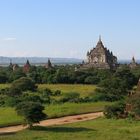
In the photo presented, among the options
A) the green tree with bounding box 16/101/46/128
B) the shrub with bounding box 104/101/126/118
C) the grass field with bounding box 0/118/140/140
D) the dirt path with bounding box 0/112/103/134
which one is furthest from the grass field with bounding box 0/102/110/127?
the grass field with bounding box 0/118/140/140

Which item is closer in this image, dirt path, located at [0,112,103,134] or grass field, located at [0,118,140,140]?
grass field, located at [0,118,140,140]

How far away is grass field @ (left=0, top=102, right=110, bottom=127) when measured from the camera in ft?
146

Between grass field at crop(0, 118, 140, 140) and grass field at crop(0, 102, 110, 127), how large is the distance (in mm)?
5497

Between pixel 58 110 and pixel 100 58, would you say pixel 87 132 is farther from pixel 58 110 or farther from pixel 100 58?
pixel 100 58

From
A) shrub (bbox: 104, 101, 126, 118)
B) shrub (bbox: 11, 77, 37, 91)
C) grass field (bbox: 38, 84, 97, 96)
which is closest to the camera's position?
shrub (bbox: 104, 101, 126, 118)

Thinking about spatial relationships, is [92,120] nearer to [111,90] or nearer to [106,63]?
[111,90]

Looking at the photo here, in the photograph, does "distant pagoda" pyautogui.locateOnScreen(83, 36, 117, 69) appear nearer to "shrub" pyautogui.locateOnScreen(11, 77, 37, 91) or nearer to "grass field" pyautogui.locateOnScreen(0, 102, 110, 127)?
"shrub" pyautogui.locateOnScreen(11, 77, 37, 91)

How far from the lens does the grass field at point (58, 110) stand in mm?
44350

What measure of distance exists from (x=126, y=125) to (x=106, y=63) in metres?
92.4

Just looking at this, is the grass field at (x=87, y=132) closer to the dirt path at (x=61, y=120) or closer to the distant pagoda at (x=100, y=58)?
the dirt path at (x=61, y=120)

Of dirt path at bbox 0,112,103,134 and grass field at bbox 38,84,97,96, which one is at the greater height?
grass field at bbox 38,84,97,96

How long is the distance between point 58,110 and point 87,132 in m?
15.2

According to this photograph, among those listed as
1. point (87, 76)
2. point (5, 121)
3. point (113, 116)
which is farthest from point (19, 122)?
point (87, 76)

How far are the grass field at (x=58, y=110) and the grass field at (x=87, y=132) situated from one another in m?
5.50
